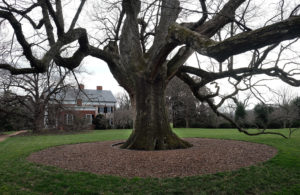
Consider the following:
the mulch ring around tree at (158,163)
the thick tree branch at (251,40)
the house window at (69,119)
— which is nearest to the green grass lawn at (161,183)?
the mulch ring around tree at (158,163)

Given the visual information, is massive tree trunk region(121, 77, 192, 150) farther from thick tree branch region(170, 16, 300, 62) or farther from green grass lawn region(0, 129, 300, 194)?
thick tree branch region(170, 16, 300, 62)

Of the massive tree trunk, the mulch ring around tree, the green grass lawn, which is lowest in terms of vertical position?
the green grass lawn

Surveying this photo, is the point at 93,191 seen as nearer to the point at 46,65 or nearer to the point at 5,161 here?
the point at 46,65

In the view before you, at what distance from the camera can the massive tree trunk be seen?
962 centimetres

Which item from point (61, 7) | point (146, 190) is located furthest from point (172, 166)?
point (61, 7)

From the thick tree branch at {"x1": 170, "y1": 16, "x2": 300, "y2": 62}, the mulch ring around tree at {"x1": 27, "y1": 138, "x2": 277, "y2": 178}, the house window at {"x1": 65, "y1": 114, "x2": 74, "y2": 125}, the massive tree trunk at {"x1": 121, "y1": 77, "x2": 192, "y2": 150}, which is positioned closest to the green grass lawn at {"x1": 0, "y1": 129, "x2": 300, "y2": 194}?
the mulch ring around tree at {"x1": 27, "y1": 138, "x2": 277, "y2": 178}

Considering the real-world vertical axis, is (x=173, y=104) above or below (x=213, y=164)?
above

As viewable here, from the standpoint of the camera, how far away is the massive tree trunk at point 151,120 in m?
9.62

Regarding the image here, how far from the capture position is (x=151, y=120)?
977 centimetres

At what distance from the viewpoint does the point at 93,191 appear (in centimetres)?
507

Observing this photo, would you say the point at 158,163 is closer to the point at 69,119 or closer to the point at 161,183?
the point at 161,183

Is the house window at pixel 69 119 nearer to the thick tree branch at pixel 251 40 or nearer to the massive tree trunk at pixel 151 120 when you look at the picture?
the massive tree trunk at pixel 151 120

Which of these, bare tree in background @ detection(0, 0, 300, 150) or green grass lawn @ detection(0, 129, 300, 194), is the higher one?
bare tree in background @ detection(0, 0, 300, 150)

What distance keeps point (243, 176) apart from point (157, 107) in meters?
4.84
